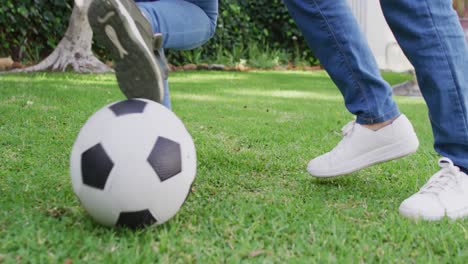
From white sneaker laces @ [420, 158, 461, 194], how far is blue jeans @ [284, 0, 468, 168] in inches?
1.3

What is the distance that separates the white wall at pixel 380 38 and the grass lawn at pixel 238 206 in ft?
24.9

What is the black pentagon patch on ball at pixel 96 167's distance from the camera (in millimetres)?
1743

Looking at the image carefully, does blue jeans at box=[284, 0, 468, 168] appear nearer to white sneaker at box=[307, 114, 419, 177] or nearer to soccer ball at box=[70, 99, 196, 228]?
white sneaker at box=[307, 114, 419, 177]

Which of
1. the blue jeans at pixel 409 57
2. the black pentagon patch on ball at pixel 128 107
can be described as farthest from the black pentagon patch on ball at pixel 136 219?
the blue jeans at pixel 409 57

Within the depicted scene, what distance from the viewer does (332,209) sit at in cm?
220

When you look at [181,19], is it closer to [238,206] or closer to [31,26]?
[238,206]

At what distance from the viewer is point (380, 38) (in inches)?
470

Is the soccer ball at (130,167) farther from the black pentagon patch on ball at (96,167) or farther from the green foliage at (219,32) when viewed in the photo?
the green foliage at (219,32)

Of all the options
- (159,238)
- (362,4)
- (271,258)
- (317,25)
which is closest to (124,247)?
(159,238)

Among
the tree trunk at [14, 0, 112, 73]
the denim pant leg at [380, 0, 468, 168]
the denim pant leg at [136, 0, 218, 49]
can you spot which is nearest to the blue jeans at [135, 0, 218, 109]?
the denim pant leg at [136, 0, 218, 49]

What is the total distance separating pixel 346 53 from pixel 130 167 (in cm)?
111

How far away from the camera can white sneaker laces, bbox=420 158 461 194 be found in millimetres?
2201

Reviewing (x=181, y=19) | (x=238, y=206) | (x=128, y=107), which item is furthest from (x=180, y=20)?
(x=238, y=206)

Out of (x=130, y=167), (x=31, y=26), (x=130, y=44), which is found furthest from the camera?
(x=31, y=26)
